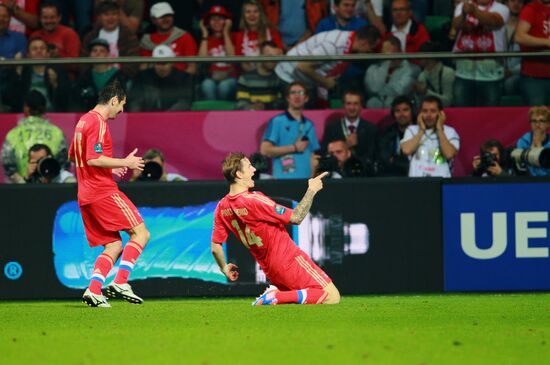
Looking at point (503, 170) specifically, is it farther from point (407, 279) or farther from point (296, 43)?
point (296, 43)

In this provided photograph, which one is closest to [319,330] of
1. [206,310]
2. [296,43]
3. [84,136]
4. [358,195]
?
[206,310]

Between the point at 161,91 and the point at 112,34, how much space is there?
5.76 ft

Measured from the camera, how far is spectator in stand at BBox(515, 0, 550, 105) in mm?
12812

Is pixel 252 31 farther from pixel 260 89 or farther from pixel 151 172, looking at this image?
pixel 151 172

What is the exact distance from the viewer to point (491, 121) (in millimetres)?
12820

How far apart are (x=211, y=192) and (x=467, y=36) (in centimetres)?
356

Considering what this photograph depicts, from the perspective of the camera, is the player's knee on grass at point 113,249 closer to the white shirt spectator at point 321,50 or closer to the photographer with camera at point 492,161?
the white shirt spectator at point 321,50

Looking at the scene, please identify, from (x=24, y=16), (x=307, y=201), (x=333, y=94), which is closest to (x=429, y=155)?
(x=333, y=94)

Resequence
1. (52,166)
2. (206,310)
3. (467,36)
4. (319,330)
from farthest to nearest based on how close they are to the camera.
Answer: (467,36), (52,166), (206,310), (319,330)

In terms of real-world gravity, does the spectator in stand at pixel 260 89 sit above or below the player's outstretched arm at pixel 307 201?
above

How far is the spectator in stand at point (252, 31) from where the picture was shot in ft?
46.4

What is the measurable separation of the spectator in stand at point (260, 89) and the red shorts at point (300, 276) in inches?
109

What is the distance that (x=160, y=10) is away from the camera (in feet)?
47.2

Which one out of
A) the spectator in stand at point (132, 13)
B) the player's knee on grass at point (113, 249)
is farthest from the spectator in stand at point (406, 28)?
the player's knee on grass at point (113, 249)
